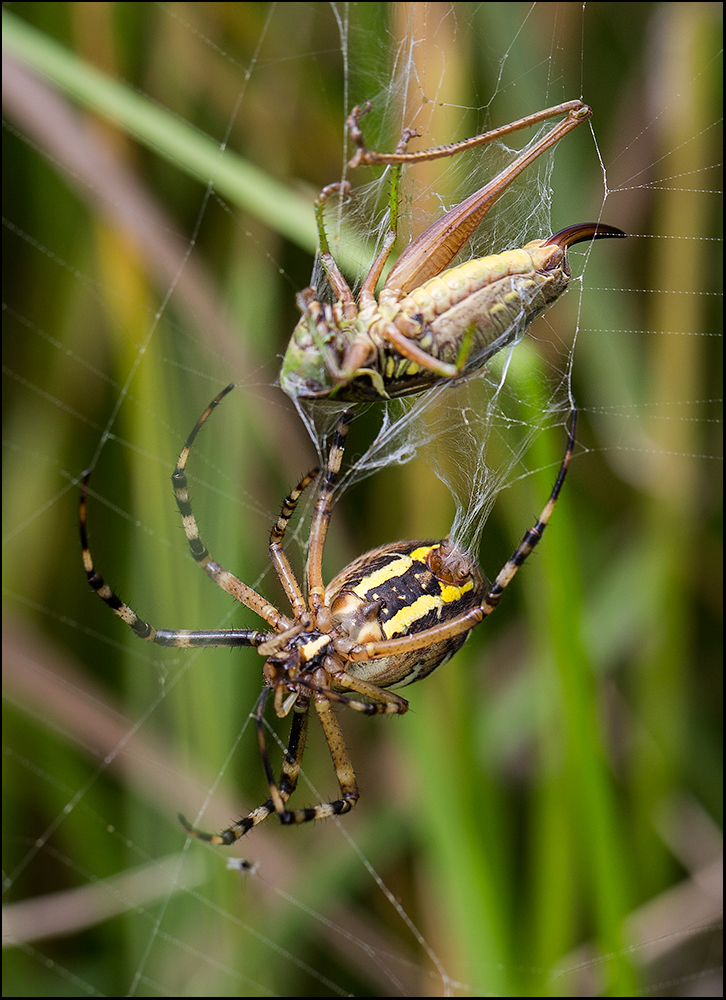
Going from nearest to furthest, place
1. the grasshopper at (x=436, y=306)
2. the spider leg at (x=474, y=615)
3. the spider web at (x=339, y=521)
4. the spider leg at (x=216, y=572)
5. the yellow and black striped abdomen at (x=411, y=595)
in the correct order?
the grasshopper at (x=436, y=306) < the spider leg at (x=474, y=615) < the yellow and black striped abdomen at (x=411, y=595) < the spider web at (x=339, y=521) < the spider leg at (x=216, y=572)

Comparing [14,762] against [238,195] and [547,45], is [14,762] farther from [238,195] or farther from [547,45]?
[547,45]

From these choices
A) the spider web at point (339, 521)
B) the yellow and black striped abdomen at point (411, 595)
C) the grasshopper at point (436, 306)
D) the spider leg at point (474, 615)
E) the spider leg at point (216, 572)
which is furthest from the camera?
the spider leg at point (216, 572)

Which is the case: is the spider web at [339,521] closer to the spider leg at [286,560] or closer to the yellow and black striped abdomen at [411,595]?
the spider leg at [286,560]

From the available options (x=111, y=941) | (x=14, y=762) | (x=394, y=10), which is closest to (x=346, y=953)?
(x=111, y=941)

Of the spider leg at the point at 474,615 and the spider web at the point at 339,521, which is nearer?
the spider leg at the point at 474,615

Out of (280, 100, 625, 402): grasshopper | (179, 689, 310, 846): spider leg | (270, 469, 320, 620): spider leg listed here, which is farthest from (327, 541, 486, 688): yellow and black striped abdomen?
(280, 100, 625, 402): grasshopper

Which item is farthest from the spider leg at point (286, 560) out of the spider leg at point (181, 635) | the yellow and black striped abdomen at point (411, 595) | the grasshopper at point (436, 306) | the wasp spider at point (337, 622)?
the grasshopper at point (436, 306)

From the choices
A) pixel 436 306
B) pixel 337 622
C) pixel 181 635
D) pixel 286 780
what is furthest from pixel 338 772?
pixel 436 306
